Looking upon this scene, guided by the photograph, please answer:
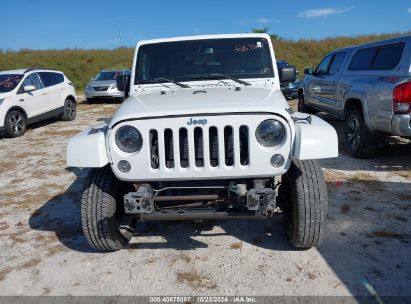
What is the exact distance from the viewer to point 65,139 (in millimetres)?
9109

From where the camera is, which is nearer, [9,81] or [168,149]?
[168,149]

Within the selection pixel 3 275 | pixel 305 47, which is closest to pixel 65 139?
pixel 3 275

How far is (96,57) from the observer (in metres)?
35.6

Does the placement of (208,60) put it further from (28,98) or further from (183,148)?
(28,98)

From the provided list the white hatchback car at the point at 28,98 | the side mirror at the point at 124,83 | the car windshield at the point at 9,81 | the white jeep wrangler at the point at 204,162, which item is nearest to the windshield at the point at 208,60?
the side mirror at the point at 124,83

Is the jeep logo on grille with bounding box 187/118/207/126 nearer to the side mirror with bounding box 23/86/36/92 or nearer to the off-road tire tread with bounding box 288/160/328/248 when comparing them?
the off-road tire tread with bounding box 288/160/328/248

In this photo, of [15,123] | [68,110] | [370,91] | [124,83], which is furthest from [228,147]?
[68,110]

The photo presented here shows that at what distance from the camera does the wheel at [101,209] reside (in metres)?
3.25

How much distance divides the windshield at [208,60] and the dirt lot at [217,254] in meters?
1.61

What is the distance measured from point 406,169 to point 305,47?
2988 centimetres

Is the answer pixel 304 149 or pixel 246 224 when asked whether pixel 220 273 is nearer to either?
pixel 246 224

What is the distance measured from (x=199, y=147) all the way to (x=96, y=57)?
3514 centimetres

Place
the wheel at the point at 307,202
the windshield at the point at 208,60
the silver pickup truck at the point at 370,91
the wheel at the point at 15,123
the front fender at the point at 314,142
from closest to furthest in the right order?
the front fender at the point at 314,142, the wheel at the point at 307,202, the windshield at the point at 208,60, the silver pickup truck at the point at 370,91, the wheel at the point at 15,123

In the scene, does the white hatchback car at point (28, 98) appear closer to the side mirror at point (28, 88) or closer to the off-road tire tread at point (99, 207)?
the side mirror at point (28, 88)
